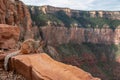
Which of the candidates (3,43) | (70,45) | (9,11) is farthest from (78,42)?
(3,43)

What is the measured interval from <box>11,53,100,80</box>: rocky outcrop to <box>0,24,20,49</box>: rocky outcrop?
4.22 metres

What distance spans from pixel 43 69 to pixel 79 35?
142m

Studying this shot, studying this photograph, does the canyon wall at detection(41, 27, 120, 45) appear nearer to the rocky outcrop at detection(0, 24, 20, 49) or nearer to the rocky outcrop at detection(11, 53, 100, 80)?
the rocky outcrop at detection(0, 24, 20, 49)

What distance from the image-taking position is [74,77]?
34.2 ft

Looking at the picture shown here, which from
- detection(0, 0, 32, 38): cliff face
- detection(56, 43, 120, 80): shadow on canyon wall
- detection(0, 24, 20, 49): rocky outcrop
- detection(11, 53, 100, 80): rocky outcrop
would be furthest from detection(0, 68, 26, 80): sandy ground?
detection(56, 43, 120, 80): shadow on canyon wall

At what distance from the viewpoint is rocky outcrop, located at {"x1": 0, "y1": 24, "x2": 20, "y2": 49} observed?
17098 millimetres

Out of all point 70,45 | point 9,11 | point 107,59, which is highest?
point 9,11

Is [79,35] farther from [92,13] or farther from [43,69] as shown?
[43,69]

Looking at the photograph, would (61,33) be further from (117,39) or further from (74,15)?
(117,39)

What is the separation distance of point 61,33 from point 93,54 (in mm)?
19584

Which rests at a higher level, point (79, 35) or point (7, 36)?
point (7, 36)

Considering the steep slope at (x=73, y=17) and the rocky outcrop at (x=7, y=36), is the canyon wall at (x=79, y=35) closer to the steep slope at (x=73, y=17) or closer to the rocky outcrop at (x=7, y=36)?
the steep slope at (x=73, y=17)

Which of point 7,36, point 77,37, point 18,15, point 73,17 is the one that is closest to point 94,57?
point 77,37

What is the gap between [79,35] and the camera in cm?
15288
